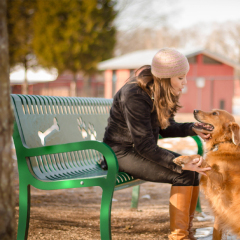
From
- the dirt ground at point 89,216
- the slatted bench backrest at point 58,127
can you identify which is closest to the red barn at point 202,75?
the dirt ground at point 89,216

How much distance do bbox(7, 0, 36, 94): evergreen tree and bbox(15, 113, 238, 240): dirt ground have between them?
A: 2220 cm

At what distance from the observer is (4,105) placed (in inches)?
68.1

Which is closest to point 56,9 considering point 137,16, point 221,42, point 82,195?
point 137,16

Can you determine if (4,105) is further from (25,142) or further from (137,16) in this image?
(137,16)

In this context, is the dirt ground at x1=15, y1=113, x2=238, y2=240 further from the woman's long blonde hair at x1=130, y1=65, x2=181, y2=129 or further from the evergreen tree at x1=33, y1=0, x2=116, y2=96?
the evergreen tree at x1=33, y1=0, x2=116, y2=96

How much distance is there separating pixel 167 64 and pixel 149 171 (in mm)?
863

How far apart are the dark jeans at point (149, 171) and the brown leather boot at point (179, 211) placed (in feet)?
0.19

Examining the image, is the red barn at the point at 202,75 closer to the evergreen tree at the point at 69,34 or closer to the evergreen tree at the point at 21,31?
the evergreen tree at the point at 69,34

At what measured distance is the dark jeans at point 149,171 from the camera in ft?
8.35

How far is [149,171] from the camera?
2.59m

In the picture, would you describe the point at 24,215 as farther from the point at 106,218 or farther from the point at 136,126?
the point at 136,126

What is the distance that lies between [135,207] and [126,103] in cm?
160

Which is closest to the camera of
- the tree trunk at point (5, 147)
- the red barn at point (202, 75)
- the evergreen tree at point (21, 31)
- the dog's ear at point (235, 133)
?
the tree trunk at point (5, 147)

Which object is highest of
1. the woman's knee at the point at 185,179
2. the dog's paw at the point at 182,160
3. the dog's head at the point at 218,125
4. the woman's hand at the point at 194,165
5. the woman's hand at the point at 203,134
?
the dog's head at the point at 218,125
